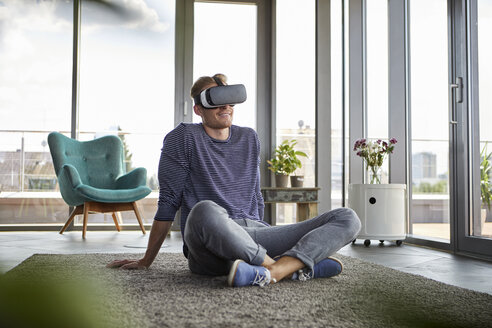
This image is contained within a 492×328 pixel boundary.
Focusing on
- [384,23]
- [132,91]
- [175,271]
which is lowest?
[175,271]

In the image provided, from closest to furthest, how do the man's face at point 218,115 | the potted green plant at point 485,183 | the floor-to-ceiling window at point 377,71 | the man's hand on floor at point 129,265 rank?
the man's face at point 218,115
the man's hand on floor at point 129,265
the potted green plant at point 485,183
the floor-to-ceiling window at point 377,71

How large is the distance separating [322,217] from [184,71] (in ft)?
12.3

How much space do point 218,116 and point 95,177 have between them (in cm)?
318

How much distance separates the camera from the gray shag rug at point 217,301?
0.15 m

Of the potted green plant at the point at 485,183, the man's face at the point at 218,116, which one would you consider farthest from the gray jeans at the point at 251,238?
the potted green plant at the point at 485,183

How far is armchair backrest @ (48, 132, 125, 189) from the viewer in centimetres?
457

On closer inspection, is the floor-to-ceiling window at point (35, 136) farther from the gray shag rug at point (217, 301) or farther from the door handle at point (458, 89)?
the door handle at point (458, 89)

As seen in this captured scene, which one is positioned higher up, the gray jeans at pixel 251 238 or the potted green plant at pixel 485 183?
the potted green plant at pixel 485 183

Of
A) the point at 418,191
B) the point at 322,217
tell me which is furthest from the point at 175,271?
the point at 418,191

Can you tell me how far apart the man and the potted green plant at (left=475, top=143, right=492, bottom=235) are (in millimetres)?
1372

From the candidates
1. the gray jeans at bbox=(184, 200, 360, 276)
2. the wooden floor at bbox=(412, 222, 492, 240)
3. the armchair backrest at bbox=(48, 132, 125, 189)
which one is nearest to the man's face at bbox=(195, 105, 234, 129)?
the gray jeans at bbox=(184, 200, 360, 276)

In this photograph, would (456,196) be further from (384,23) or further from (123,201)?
(123,201)

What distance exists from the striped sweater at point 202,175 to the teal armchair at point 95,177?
246 centimetres

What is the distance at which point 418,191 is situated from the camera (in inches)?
139
